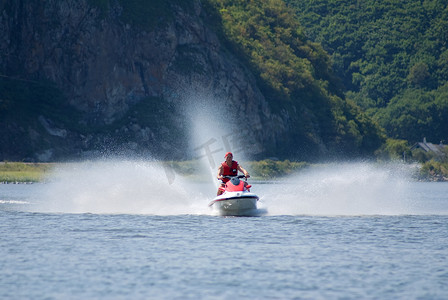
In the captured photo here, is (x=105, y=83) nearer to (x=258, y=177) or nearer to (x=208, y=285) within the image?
(x=258, y=177)

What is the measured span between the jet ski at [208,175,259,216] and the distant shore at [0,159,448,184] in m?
41.4

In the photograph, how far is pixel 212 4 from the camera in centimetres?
11719

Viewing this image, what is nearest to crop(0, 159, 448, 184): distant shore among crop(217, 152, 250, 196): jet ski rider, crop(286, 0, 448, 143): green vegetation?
crop(217, 152, 250, 196): jet ski rider

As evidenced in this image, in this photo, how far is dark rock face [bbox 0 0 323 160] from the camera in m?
92.4

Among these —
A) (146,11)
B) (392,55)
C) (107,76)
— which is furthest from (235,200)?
(392,55)

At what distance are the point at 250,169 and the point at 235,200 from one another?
65359mm

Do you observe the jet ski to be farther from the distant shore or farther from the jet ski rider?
the distant shore

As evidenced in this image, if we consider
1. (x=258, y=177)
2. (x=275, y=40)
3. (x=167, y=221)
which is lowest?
(x=167, y=221)

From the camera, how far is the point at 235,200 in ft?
93.1

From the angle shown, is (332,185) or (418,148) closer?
(332,185)

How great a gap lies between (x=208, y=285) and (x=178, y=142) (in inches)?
3080

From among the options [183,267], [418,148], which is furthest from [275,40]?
[183,267]

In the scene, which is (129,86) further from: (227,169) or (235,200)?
(235,200)

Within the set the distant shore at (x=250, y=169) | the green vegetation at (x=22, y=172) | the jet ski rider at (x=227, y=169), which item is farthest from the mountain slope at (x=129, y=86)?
the jet ski rider at (x=227, y=169)
